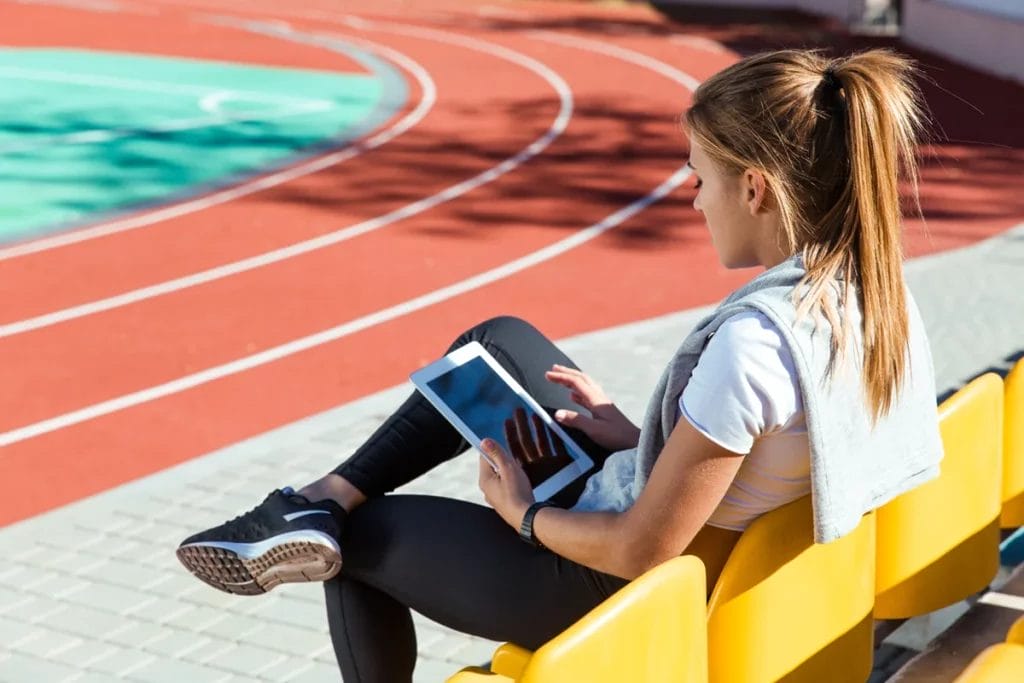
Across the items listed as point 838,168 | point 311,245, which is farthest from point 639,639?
point 311,245

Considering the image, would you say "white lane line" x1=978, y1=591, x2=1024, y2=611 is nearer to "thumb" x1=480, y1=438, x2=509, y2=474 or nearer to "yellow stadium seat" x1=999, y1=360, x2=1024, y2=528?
"yellow stadium seat" x1=999, y1=360, x2=1024, y2=528

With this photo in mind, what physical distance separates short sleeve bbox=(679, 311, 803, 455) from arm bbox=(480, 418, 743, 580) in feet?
0.10

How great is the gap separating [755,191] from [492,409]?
84 centimetres

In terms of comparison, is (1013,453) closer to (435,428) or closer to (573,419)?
(573,419)

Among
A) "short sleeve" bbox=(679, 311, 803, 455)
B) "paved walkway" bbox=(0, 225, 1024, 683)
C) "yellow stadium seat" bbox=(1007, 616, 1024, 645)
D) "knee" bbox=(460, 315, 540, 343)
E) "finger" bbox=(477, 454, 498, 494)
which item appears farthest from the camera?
"paved walkway" bbox=(0, 225, 1024, 683)

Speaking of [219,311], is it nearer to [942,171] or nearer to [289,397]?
[289,397]

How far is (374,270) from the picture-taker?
348 inches

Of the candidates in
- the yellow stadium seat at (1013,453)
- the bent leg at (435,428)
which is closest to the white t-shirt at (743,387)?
the bent leg at (435,428)

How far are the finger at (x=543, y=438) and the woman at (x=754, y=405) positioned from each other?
0.63 feet

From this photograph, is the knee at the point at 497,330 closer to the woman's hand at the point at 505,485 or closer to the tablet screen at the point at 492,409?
the tablet screen at the point at 492,409

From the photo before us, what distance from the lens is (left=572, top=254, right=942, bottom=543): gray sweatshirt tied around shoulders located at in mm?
2449

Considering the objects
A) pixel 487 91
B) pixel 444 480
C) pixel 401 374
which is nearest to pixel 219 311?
pixel 401 374

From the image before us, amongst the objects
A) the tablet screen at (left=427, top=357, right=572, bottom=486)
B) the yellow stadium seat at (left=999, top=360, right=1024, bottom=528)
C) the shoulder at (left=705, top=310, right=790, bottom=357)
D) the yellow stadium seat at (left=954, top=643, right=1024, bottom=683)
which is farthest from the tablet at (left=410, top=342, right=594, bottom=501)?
the yellow stadium seat at (left=954, top=643, right=1024, bottom=683)

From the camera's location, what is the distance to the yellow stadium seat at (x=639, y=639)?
2.07 meters
